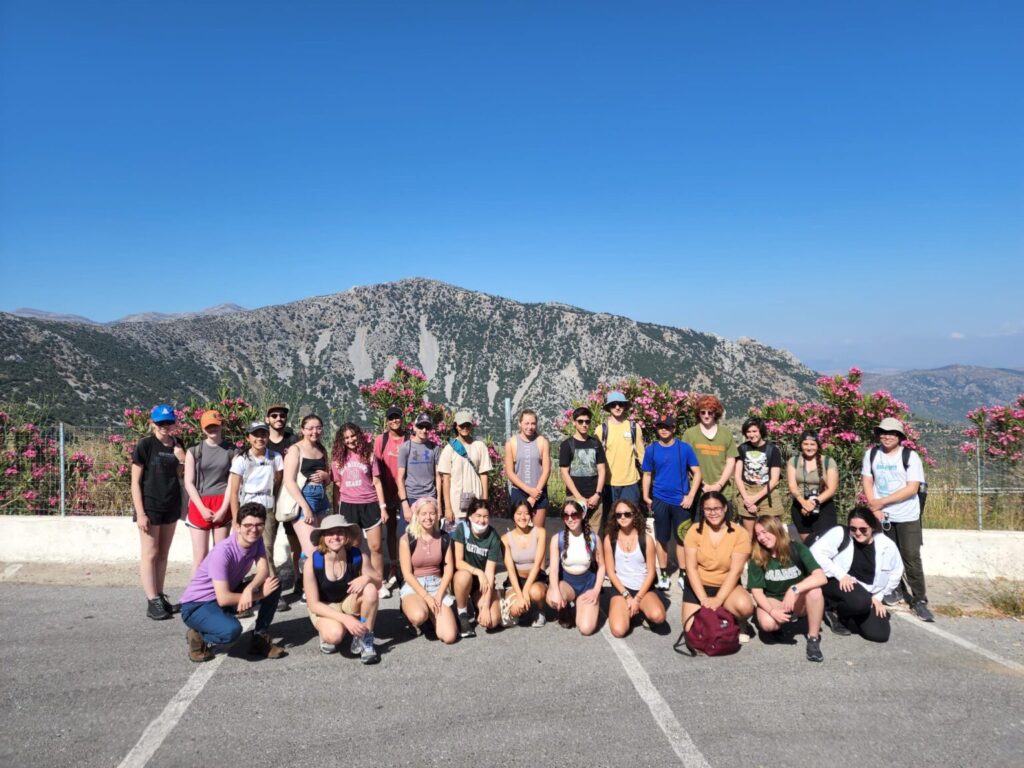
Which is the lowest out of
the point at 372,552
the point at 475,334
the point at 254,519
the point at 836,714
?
the point at 836,714

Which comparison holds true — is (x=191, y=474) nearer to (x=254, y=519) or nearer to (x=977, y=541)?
(x=254, y=519)

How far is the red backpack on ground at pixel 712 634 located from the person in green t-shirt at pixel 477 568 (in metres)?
1.48

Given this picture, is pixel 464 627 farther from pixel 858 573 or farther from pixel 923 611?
pixel 923 611

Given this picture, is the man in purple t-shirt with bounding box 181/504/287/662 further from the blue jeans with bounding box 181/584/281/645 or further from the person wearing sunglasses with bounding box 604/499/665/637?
the person wearing sunglasses with bounding box 604/499/665/637

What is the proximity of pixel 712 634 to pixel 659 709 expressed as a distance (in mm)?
1006

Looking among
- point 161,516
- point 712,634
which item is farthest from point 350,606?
point 712,634

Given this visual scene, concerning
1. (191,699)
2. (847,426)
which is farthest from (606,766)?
(847,426)

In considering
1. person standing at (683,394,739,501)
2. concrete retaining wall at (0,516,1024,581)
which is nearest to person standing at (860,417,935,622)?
person standing at (683,394,739,501)

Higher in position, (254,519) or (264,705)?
(254,519)

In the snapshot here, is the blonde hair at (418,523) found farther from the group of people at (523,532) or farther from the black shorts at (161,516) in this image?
the black shorts at (161,516)

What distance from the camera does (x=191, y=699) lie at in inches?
157

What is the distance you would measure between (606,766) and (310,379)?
92428 millimetres

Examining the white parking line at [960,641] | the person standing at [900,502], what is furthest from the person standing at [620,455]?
the white parking line at [960,641]

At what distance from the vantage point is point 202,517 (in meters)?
5.62
